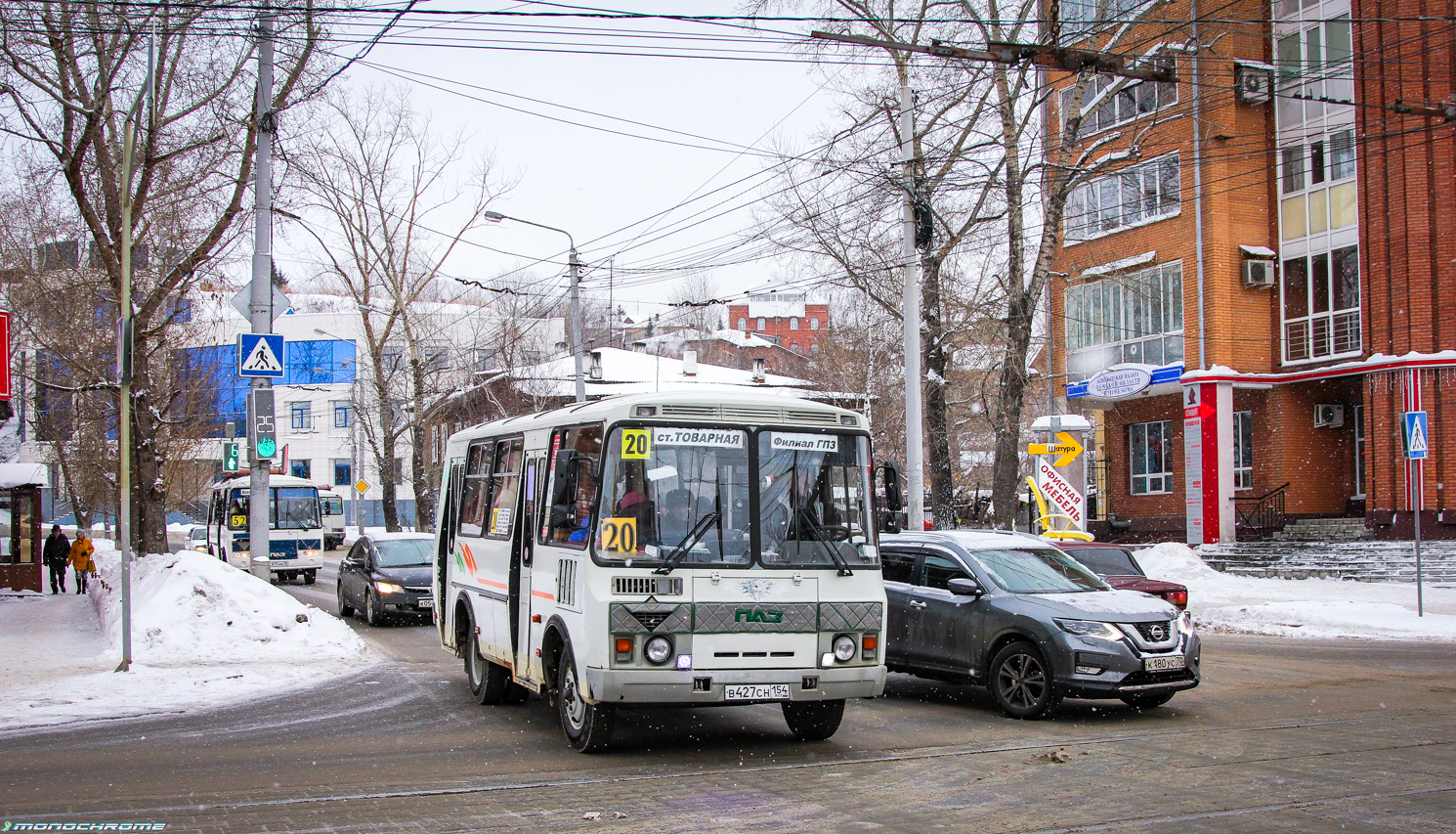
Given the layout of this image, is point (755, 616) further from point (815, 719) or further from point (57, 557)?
point (57, 557)

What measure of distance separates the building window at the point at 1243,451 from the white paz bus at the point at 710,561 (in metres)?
25.6

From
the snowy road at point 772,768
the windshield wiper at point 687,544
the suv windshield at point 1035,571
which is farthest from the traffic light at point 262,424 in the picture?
the suv windshield at point 1035,571

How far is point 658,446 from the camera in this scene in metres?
8.80

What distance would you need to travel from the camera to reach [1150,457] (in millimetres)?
35062

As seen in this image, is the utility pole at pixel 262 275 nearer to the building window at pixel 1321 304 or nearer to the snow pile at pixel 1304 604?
the snow pile at pixel 1304 604

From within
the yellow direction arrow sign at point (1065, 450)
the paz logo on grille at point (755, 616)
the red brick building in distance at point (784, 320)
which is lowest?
the paz logo on grille at point (755, 616)

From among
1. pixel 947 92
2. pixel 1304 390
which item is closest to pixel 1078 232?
pixel 1304 390

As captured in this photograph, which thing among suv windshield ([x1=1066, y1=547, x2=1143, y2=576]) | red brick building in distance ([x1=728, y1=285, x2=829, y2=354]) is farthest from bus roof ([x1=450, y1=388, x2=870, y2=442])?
red brick building in distance ([x1=728, y1=285, x2=829, y2=354])

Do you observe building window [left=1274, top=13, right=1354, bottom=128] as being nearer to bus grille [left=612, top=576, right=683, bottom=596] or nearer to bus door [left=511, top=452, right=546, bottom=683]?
bus door [left=511, top=452, right=546, bottom=683]

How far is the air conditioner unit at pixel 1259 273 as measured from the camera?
99.6 ft

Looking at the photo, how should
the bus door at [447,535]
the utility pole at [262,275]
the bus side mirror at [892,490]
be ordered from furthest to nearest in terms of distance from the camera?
the utility pole at [262,275]
the bus door at [447,535]
the bus side mirror at [892,490]

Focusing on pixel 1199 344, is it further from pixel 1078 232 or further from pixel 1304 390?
pixel 1078 232

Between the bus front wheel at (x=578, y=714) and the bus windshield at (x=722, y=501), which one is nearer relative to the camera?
the bus windshield at (x=722, y=501)

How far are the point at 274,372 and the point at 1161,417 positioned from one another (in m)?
25.5
